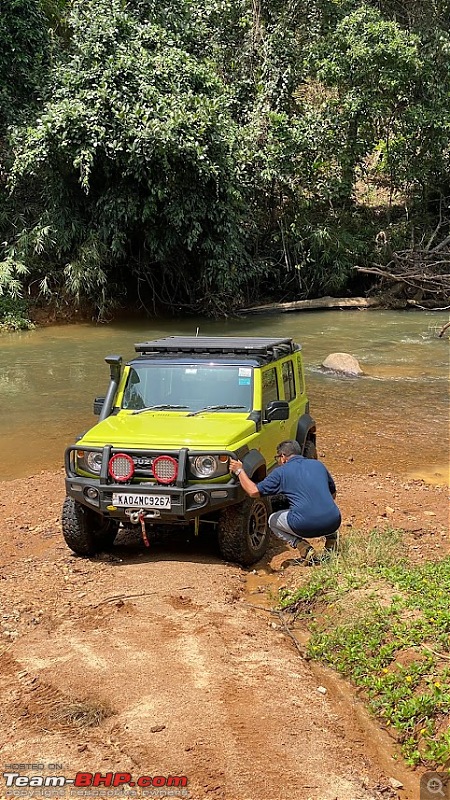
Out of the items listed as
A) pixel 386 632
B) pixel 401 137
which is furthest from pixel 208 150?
pixel 386 632

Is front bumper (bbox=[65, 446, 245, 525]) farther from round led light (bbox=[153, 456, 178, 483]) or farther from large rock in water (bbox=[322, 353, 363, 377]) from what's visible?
large rock in water (bbox=[322, 353, 363, 377])

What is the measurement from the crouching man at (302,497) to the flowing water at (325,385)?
12.4ft

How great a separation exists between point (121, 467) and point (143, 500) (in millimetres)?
358

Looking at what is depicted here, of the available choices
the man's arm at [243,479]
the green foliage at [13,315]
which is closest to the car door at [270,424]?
the man's arm at [243,479]

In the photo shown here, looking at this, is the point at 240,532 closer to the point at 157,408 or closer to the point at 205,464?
the point at 205,464

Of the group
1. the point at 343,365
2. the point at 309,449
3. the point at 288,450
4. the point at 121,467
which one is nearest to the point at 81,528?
the point at 121,467

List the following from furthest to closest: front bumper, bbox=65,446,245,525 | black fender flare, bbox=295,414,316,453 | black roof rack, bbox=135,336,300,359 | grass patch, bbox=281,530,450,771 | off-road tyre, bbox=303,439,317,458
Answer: off-road tyre, bbox=303,439,317,458, black fender flare, bbox=295,414,316,453, black roof rack, bbox=135,336,300,359, front bumper, bbox=65,446,245,525, grass patch, bbox=281,530,450,771

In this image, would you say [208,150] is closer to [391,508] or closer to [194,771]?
[391,508]

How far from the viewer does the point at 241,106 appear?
27062 millimetres

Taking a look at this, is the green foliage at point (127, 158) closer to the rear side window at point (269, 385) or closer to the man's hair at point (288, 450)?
the rear side window at point (269, 385)

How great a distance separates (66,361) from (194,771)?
15.6 meters

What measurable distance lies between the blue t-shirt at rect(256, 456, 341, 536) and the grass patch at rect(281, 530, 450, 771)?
0.31 metres

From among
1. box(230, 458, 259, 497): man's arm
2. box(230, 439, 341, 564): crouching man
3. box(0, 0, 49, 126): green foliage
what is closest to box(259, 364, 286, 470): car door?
box(230, 439, 341, 564): crouching man

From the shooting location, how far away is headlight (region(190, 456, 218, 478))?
21.0 feet
